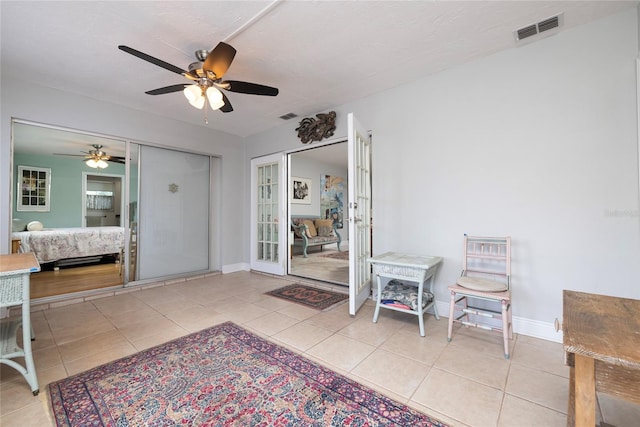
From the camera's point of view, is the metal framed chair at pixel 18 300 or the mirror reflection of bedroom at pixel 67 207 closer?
the metal framed chair at pixel 18 300

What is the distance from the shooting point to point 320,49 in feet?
7.78

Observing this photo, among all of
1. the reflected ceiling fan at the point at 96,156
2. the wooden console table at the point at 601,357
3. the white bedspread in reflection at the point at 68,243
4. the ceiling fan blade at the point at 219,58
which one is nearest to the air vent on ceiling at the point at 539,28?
the wooden console table at the point at 601,357

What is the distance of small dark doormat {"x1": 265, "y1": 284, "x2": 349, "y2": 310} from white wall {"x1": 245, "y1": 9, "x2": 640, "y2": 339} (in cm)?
100

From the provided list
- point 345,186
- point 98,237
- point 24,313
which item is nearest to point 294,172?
point 345,186

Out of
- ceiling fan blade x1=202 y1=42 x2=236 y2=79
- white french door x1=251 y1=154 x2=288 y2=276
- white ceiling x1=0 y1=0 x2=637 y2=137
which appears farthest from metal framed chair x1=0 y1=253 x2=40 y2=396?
white french door x1=251 y1=154 x2=288 y2=276

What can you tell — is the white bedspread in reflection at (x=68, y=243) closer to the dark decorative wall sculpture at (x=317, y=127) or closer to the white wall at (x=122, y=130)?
the white wall at (x=122, y=130)

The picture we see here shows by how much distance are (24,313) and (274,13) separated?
2.53m

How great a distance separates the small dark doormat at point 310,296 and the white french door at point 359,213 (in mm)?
384

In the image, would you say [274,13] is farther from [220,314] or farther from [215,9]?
[220,314]

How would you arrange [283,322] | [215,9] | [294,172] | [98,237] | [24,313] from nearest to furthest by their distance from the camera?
1. [24,313]
2. [215,9]
3. [283,322]
4. [98,237]
5. [294,172]

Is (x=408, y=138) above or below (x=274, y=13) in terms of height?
below

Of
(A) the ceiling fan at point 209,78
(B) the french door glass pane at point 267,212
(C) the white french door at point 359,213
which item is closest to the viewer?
(A) the ceiling fan at point 209,78

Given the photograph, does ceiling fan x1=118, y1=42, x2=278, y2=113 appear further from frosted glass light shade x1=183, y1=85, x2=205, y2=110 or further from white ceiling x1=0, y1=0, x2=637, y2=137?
white ceiling x1=0, y1=0, x2=637, y2=137

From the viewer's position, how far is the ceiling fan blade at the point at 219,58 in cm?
183
